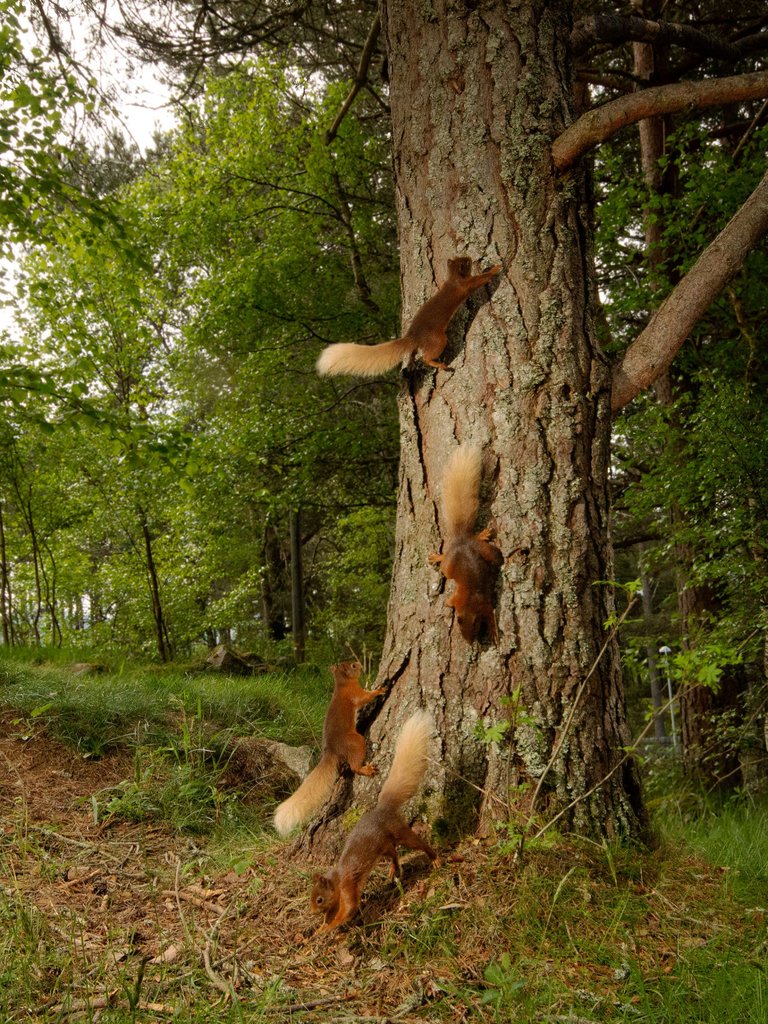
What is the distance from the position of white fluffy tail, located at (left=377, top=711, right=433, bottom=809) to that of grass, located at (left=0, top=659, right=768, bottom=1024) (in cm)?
25

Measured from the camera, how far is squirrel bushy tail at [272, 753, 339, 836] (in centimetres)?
269

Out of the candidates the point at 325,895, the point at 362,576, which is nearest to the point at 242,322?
the point at 362,576

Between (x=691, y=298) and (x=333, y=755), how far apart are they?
209cm

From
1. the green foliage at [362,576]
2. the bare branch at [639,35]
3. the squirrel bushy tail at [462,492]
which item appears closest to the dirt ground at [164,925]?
the squirrel bushy tail at [462,492]

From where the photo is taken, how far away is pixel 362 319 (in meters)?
8.98

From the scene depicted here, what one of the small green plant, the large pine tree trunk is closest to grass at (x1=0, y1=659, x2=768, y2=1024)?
the small green plant

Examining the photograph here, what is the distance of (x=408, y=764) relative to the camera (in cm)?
237

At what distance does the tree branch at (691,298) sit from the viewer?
263 cm

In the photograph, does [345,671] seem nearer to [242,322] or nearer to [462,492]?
[462,492]

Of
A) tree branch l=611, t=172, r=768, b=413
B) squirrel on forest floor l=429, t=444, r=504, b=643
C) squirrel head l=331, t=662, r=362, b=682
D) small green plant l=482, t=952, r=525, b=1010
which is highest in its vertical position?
tree branch l=611, t=172, r=768, b=413

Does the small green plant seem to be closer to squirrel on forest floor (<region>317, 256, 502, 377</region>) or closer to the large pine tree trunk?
the large pine tree trunk

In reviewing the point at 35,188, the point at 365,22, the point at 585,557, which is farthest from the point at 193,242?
the point at 585,557

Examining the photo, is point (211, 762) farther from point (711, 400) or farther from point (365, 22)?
point (365, 22)

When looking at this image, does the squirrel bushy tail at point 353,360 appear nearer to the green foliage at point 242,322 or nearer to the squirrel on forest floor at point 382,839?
the squirrel on forest floor at point 382,839
